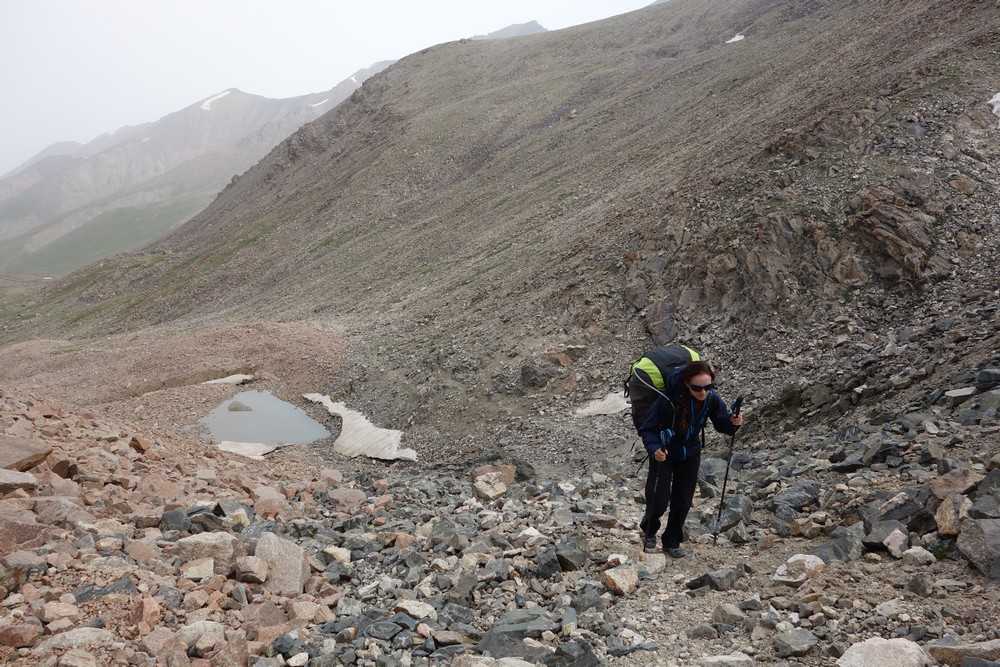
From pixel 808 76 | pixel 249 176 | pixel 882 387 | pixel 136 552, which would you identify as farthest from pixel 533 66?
pixel 136 552

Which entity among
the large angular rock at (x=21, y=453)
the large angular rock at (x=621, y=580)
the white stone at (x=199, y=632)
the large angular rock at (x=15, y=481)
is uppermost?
the large angular rock at (x=21, y=453)

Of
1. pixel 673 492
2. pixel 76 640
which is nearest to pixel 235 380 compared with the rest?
pixel 76 640

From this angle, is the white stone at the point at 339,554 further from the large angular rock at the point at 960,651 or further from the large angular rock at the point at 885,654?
the large angular rock at the point at 960,651

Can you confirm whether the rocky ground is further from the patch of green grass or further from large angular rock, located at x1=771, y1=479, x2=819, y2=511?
the patch of green grass

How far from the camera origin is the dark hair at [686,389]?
→ 5727 mm

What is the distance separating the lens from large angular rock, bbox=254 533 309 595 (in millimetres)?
5602

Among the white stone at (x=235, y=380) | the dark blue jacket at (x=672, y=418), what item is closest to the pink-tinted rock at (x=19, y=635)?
the dark blue jacket at (x=672, y=418)

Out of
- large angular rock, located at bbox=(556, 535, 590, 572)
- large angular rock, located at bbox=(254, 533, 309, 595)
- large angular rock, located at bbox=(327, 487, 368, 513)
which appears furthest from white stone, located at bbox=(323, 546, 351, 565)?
large angular rock, located at bbox=(556, 535, 590, 572)

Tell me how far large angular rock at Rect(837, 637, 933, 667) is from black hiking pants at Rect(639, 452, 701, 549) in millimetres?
2139

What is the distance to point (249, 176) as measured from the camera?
62625 mm

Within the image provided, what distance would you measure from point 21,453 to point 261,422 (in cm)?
766

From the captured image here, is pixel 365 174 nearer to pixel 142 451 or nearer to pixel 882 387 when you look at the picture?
pixel 142 451

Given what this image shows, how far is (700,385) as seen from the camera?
226 inches

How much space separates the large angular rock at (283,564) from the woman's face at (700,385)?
3.89 m
